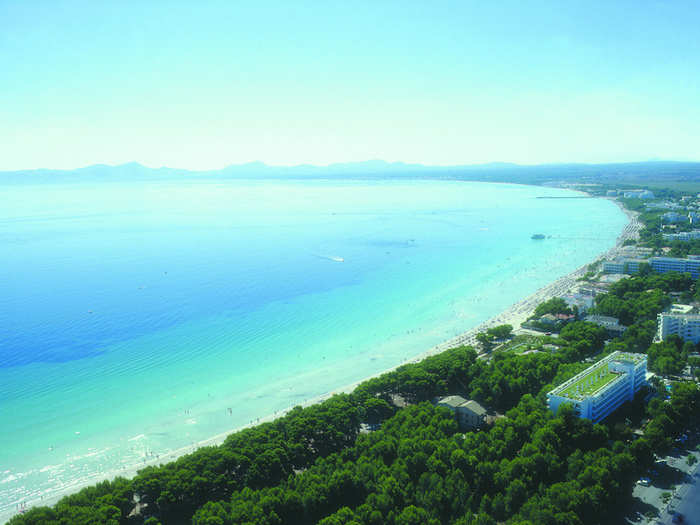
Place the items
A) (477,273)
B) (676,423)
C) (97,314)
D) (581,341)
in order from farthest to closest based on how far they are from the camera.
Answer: (477,273) < (97,314) < (581,341) < (676,423)

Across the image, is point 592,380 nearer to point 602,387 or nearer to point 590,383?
point 590,383

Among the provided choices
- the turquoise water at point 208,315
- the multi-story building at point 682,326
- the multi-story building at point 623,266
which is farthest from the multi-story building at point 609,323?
the multi-story building at point 623,266

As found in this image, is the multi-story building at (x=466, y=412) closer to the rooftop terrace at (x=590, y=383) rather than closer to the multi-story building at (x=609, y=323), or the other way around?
the rooftop terrace at (x=590, y=383)

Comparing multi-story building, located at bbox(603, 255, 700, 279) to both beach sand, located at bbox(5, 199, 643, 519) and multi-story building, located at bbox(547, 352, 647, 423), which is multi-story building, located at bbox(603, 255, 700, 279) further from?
multi-story building, located at bbox(547, 352, 647, 423)

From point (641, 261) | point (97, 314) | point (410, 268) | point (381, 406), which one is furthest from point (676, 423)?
point (97, 314)

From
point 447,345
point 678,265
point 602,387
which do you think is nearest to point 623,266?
point 678,265

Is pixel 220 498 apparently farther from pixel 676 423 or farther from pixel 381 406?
pixel 676 423

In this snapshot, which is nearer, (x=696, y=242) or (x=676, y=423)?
(x=676, y=423)
